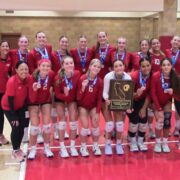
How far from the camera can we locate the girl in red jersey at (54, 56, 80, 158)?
4.11 meters

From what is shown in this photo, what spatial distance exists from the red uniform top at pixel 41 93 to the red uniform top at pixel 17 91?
67 millimetres

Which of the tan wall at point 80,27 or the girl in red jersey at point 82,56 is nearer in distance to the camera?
the girl in red jersey at point 82,56

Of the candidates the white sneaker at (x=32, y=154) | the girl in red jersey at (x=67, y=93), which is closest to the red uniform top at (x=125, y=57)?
the girl in red jersey at (x=67, y=93)

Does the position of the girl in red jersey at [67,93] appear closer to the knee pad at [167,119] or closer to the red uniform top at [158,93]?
the red uniform top at [158,93]

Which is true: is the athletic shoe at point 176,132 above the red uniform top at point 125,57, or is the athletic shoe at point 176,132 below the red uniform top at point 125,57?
below

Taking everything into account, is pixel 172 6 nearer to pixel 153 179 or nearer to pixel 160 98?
pixel 160 98

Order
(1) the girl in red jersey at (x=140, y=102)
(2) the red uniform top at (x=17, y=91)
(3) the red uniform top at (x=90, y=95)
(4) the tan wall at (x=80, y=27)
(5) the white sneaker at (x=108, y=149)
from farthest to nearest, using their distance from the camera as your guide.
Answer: (4) the tan wall at (x=80, y=27) < (5) the white sneaker at (x=108, y=149) < (1) the girl in red jersey at (x=140, y=102) < (3) the red uniform top at (x=90, y=95) < (2) the red uniform top at (x=17, y=91)

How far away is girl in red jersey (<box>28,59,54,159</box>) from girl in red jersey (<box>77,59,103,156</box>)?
435 mm

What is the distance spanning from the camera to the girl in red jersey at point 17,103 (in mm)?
3936

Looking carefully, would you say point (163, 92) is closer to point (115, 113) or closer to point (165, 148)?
point (115, 113)

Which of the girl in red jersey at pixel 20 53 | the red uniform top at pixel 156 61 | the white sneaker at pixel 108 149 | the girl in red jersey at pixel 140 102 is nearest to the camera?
the girl in red jersey at pixel 140 102

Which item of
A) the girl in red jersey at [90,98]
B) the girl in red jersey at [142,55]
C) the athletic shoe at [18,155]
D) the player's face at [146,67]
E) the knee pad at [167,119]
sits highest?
the girl in red jersey at [142,55]

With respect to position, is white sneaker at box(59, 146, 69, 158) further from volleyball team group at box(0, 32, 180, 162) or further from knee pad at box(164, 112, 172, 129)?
knee pad at box(164, 112, 172, 129)

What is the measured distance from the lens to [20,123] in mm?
4160
